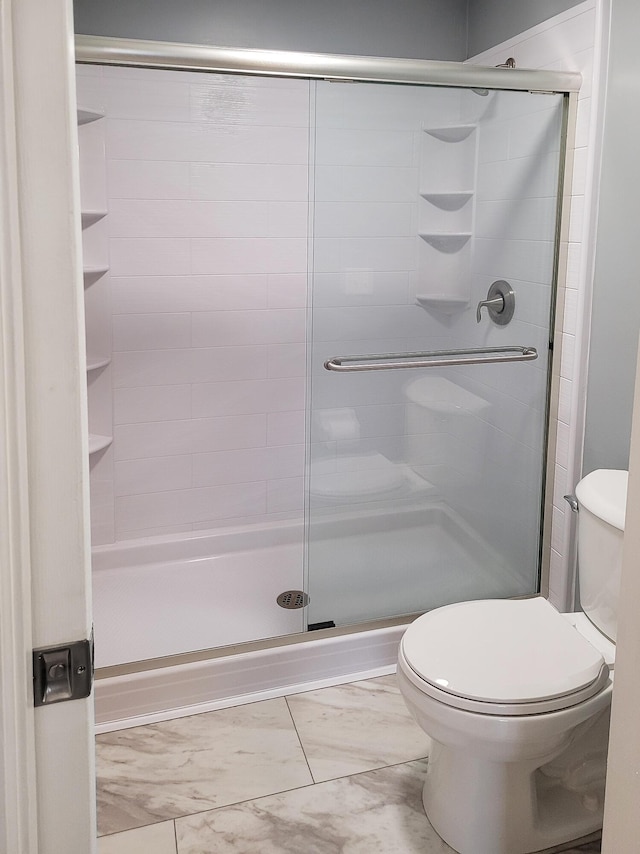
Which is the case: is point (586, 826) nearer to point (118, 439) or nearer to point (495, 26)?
point (118, 439)

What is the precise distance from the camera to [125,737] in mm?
2076

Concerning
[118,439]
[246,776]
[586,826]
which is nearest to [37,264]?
[246,776]

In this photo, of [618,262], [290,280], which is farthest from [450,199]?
[290,280]

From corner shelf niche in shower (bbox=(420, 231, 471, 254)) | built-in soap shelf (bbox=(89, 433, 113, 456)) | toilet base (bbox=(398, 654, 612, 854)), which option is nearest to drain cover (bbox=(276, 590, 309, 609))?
built-in soap shelf (bbox=(89, 433, 113, 456))

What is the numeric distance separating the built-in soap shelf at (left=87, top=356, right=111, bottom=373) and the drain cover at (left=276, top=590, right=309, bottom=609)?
39.6 inches

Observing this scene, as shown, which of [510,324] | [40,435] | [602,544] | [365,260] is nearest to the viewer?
[40,435]

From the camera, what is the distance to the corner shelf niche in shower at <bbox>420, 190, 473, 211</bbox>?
219 centimetres

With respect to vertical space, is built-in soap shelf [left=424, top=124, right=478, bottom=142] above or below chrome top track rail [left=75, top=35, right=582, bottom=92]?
below

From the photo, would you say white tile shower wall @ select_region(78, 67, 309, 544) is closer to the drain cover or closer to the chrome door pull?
the drain cover

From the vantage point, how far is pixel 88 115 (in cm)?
242

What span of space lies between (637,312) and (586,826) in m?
1.29

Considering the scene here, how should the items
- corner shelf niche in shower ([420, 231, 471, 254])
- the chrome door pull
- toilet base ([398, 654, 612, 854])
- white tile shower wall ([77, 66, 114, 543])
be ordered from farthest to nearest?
white tile shower wall ([77, 66, 114, 543]) → the chrome door pull → corner shelf niche in shower ([420, 231, 471, 254]) → toilet base ([398, 654, 612, 854])

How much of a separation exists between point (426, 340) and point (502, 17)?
1.26 m

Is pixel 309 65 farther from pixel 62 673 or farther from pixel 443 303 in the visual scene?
pixel 62 673
